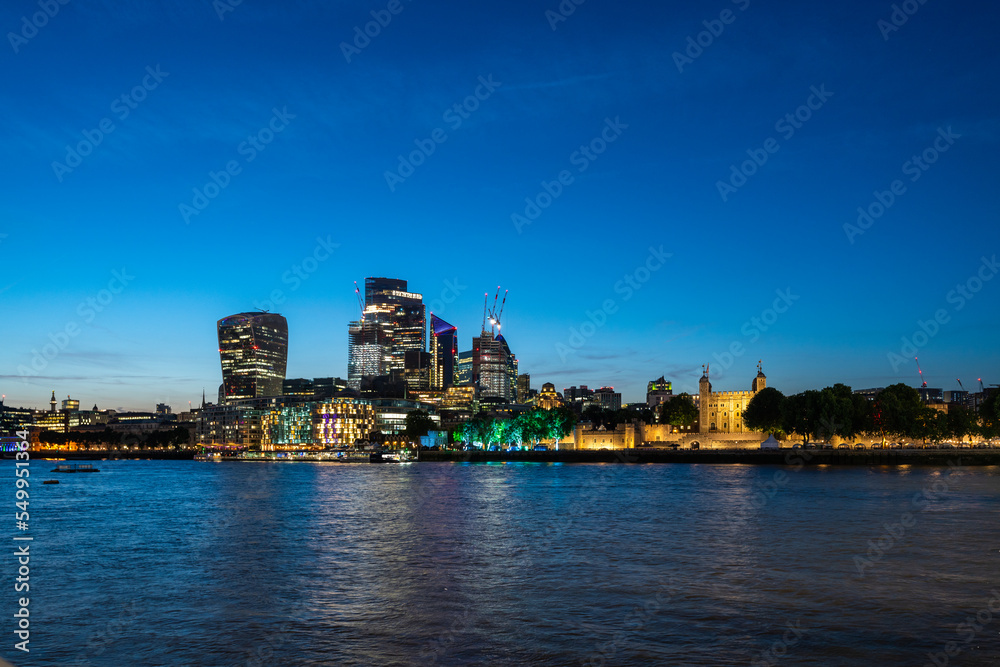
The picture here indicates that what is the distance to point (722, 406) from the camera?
177m

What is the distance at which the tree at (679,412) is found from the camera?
183625 millimetres

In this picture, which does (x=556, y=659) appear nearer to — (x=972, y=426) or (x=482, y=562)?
(x=482, y=562)

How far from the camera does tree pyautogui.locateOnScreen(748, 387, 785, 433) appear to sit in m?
151

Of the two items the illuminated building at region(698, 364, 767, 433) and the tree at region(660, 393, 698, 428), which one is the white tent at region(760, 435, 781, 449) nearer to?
the illuminated building at region(698, 364, 767, 433)

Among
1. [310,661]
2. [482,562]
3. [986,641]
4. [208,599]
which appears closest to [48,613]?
[208,599]

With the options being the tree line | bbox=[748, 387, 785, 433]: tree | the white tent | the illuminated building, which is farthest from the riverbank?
the illuminated building

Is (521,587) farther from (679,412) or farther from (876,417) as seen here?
(679,412)

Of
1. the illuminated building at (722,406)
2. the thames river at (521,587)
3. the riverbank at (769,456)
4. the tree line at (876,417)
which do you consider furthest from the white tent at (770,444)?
the thames river at (521,587)

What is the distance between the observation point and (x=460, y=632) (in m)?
20.5

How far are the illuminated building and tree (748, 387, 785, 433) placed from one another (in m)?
16.6

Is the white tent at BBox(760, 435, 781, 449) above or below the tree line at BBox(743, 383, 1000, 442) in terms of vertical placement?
below

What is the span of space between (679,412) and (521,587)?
6456 inches

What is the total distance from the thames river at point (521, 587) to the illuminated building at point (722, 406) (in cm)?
12273

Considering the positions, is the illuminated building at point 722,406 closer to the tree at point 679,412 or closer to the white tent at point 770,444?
the tree at point 679,412
